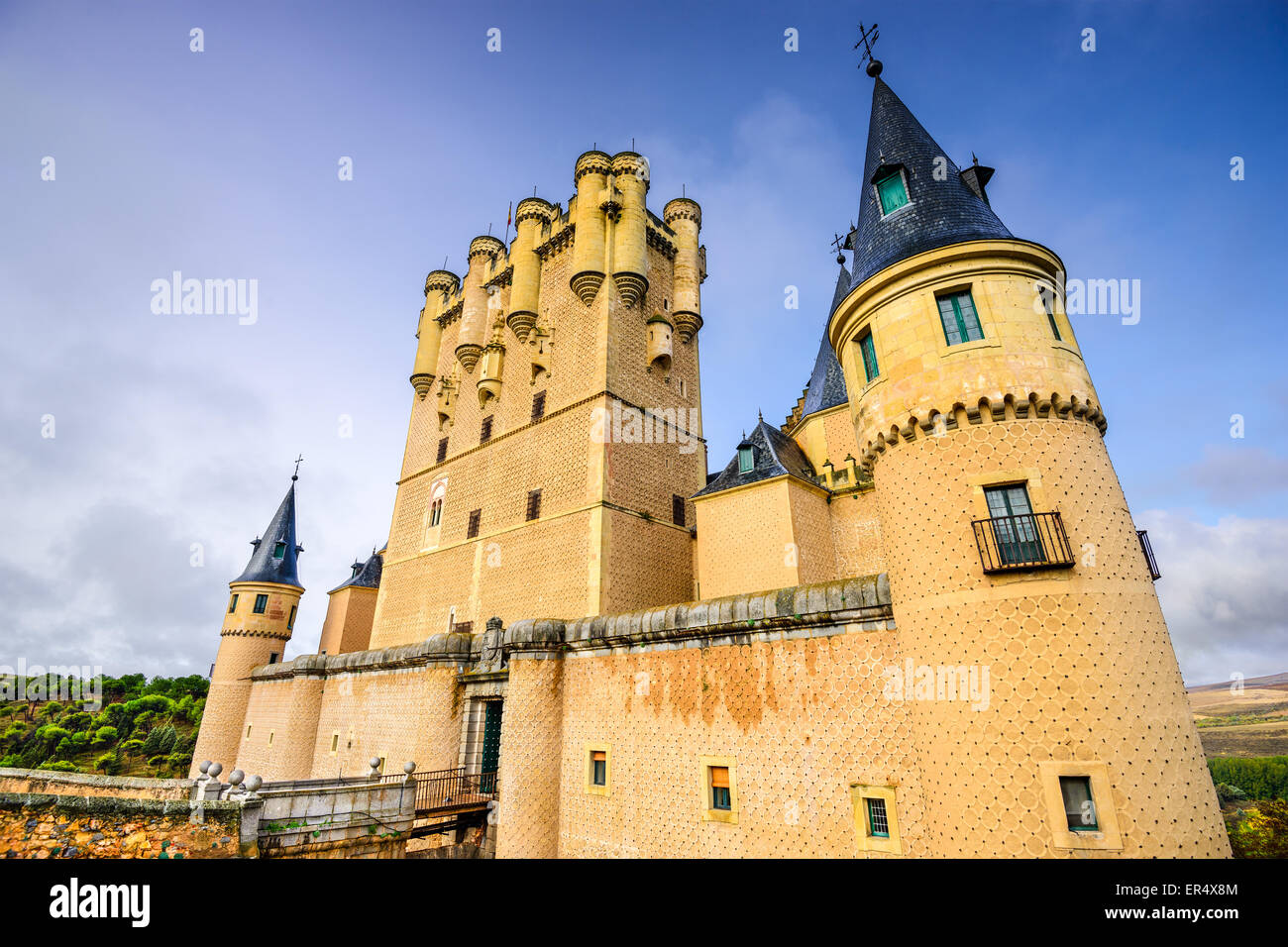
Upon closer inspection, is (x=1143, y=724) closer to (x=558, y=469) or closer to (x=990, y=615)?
(x=990, y=615)

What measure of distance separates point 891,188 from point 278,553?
35.5 metres

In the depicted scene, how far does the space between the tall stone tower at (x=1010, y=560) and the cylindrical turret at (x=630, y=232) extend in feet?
46.7

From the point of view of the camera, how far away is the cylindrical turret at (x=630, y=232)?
75.3 ft

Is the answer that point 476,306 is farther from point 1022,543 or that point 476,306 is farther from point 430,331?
point 1022,543

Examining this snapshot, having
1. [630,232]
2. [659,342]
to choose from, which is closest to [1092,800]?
[659,342]

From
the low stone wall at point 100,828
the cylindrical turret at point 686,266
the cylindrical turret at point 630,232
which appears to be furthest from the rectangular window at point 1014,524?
the cylindrical turret at point 686,266

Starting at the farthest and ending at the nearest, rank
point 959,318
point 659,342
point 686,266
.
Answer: point 686,266 → point 659,342 → point 959,318

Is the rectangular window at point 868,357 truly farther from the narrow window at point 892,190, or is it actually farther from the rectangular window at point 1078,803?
the rectangular window at point 1078,803

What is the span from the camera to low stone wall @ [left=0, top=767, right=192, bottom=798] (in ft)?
51.0

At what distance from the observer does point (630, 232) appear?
23.4m

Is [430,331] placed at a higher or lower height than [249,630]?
higher

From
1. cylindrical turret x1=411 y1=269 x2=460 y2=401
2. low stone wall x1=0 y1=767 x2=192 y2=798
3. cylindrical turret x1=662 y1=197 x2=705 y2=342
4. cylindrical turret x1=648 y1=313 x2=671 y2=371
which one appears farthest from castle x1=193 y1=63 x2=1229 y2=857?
cylindrical turret x1=411 y1=269 x2=460 y2=401

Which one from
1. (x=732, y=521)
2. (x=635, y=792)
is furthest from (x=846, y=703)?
(x=732, y=521)
